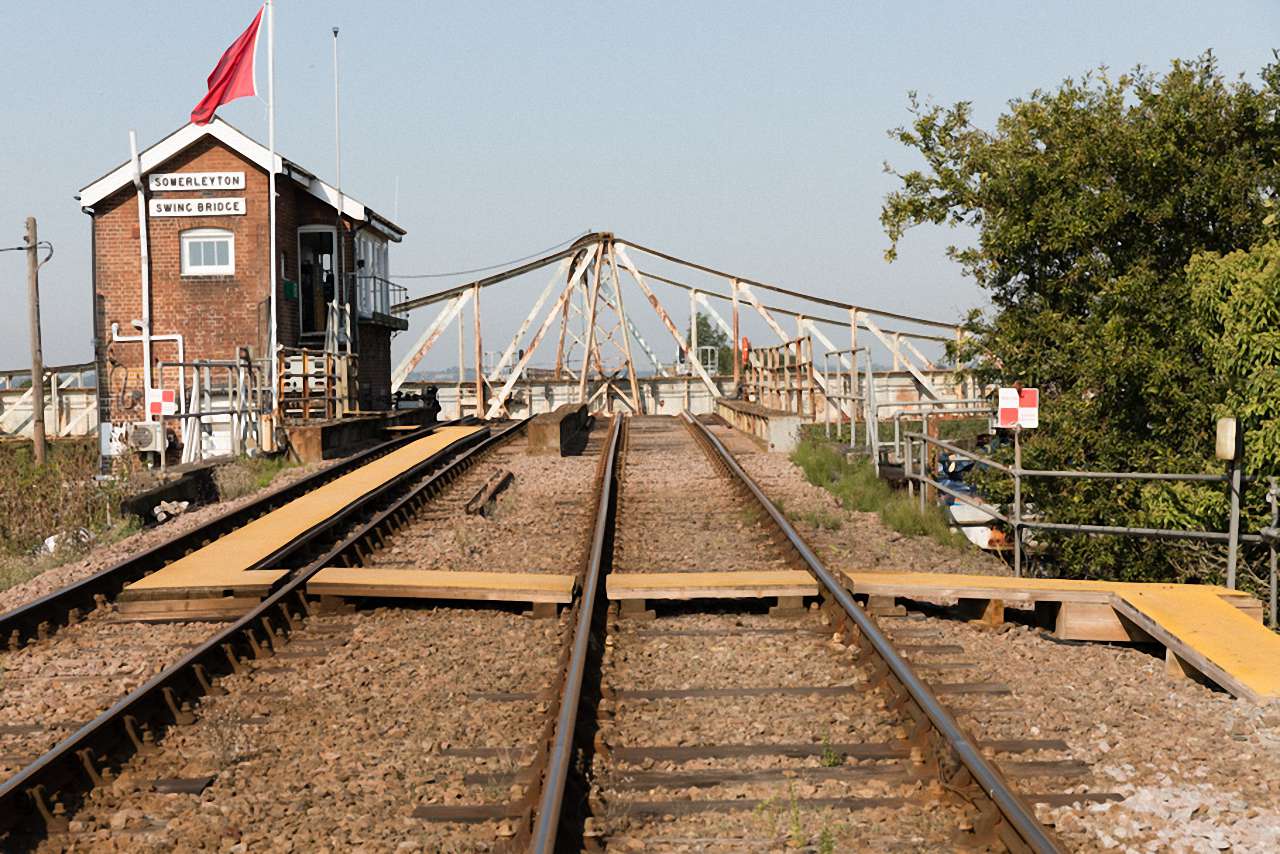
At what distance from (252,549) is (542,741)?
5.88 meters

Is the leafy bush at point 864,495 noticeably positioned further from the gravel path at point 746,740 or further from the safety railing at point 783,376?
the gravel path at point 746,740

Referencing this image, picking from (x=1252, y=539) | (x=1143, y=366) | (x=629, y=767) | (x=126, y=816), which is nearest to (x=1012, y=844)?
(x=629, y=767)

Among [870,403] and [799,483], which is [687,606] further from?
[870,403]

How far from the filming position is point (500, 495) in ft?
51.2

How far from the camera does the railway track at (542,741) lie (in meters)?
4.77

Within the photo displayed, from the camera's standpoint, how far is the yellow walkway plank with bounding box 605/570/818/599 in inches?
337

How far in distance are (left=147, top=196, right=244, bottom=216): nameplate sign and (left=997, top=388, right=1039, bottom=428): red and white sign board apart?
69.6 ft

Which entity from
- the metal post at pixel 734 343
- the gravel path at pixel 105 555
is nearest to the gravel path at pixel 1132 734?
the gravel path at pixel 105 555

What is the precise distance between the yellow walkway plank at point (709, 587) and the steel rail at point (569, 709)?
9.2 inches

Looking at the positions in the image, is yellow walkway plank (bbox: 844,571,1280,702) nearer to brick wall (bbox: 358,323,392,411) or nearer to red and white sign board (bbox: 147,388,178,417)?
red and white sign board (bbox: 147,388,178,417)

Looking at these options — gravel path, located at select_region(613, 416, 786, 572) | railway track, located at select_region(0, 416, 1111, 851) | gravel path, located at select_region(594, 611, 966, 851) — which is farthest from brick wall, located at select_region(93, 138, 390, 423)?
gravel path, located at select_region(594, 611, 966, 851)

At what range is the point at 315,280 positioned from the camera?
3158 cm

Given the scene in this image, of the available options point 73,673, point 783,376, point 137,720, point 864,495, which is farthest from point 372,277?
point 137,720

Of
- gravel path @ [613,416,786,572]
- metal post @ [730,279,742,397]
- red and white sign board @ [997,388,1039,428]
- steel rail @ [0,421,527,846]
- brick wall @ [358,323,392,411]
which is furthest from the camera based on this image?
metal post @ [730,279,742,397]
